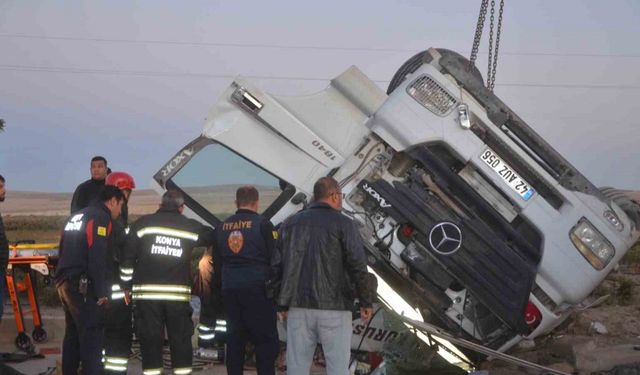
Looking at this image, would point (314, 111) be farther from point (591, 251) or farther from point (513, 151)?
point (591, 251)

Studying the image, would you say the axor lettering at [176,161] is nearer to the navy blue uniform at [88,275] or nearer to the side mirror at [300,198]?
the side mirror at [300,198]

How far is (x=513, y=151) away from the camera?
24.0 ft

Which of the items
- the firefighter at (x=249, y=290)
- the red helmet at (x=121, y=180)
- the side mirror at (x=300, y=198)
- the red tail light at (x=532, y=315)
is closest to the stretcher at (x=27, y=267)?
the red helmet at (x=121, y=180)

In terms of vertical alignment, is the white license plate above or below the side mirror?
above

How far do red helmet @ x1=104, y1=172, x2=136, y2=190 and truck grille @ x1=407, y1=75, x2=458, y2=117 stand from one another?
2413mm

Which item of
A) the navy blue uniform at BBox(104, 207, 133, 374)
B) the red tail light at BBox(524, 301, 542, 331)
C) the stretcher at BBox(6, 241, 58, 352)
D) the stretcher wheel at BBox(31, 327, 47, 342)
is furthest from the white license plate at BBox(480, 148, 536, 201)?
the stretcher wheel at BBox(31, 327, 47, 342)

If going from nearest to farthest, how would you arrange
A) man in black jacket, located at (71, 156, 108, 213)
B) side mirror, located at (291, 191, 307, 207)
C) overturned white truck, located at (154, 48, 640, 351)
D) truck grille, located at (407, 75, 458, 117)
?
1. overturned white truck, located at (154, 48, 640, 351)
2. truck grille, located at (407, 75, 458, 117)
3. side mirror, located at (291, 191, 307, 207)
4. man in black jacket, located at (71, 156, 108, 213)

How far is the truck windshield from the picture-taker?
7641mm

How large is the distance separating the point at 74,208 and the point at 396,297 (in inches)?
120

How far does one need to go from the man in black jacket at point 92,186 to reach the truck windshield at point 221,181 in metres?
1.05

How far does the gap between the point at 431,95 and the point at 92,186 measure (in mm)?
3229

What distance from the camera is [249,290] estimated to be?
21.6 ft

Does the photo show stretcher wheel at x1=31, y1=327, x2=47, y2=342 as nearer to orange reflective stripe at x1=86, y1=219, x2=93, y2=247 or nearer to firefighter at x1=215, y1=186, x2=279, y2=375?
orange reflective stripe at x1=86, y1=219, x2=93, y2=247

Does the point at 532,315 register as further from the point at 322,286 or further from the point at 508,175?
the point at 322,286
